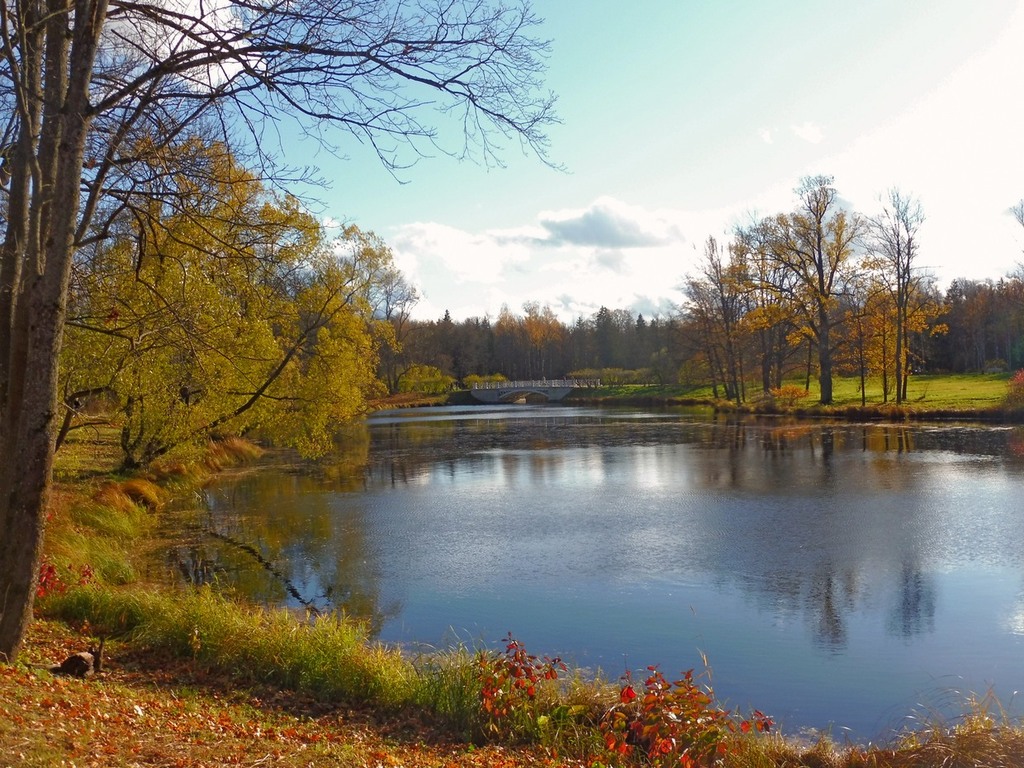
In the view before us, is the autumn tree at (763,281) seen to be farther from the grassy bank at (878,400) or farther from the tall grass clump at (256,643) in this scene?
the tall grass clump at (256,643)

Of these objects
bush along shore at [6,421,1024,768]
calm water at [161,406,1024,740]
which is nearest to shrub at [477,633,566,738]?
bush along shore at [6,421,1024,768]

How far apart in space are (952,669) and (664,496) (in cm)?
1071

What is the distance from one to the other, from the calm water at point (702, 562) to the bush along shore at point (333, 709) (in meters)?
0.84

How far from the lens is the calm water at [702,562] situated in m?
8.27

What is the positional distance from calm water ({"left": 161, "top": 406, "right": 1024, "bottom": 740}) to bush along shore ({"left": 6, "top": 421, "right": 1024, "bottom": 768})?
836mm

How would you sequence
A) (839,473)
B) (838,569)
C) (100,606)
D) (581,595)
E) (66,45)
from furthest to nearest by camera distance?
(839,473), (838,569), (581,595), (100,606), (66,45)

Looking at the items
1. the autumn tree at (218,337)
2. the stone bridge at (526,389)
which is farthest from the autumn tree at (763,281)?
the stone bridge at (526,389)

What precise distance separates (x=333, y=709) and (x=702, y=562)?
24.5ft

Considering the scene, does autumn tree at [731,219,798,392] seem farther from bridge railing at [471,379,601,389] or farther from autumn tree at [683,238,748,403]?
bridge railing at [471,379,601,389]

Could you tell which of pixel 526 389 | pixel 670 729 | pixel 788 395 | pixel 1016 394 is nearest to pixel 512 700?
pixel 670 729

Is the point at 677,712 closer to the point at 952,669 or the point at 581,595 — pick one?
the point at 952,669

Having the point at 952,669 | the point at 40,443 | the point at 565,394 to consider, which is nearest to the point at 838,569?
the point at 952,669

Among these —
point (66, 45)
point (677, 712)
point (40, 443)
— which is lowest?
point (677, 712)

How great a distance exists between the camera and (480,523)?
16.3m
